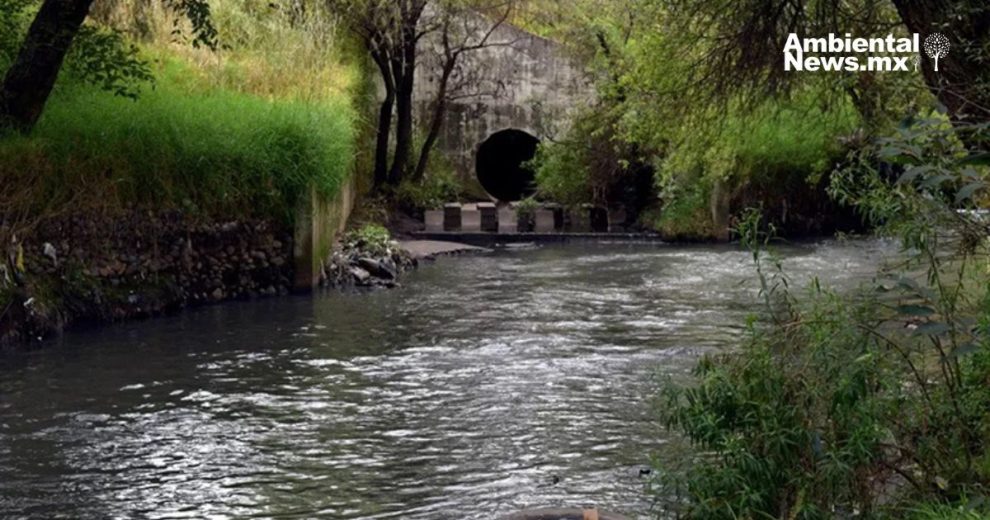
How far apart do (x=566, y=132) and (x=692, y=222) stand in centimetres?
499

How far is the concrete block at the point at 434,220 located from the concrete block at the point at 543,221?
202 cm

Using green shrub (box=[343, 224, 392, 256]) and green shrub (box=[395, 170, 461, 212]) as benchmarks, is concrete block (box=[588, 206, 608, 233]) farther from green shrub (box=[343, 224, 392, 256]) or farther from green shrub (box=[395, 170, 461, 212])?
green shrub (box=[343, 224, 392, 256])

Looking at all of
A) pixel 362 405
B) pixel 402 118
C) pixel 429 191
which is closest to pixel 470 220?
pixel 429 191

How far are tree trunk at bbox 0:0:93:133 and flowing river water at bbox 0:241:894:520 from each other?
258 cm

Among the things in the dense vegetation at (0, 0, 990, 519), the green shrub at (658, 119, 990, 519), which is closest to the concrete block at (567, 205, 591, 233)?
the dense vegetation at (0, 0, 990, 519)

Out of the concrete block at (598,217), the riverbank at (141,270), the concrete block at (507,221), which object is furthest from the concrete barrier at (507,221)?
the riverbank at (141,270)

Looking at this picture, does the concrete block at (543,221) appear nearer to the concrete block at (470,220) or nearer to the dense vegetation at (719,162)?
the dense vegetation at (719,162)

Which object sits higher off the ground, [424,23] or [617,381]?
[424,23]

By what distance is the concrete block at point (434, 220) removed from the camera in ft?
89.8

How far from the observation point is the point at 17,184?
14.0 m

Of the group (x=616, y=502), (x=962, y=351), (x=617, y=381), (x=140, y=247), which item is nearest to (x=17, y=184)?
(x=140, y=247)

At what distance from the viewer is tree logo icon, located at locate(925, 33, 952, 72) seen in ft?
31.3

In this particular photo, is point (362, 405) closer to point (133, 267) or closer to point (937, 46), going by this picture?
point (937, 46)

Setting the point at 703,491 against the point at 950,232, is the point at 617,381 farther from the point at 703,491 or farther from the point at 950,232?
the point at 703,491
